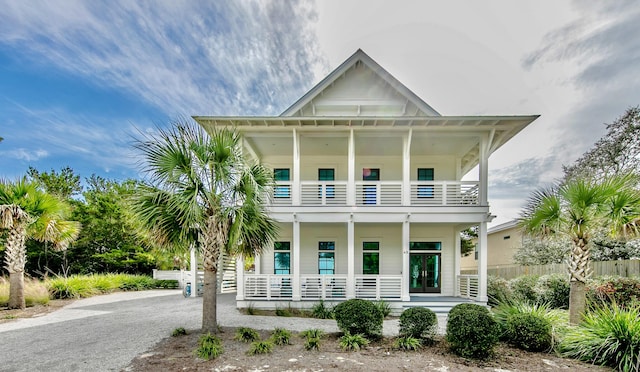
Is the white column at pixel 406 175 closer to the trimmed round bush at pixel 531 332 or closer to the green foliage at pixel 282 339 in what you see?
the trimmed round bush at pixel 531 332

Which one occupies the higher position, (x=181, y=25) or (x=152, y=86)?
(x=181, y=25)

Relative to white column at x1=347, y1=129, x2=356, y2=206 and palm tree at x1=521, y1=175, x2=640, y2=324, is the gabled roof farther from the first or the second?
palm tree at x1=521, y1=175, x2=640, y2=324

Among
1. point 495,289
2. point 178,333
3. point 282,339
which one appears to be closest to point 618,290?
point 495,289

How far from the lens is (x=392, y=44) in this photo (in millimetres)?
14203

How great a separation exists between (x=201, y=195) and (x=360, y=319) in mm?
4533

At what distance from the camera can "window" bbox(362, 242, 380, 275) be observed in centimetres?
1327

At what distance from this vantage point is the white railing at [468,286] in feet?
38.9

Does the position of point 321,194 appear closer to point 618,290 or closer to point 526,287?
point 526,287

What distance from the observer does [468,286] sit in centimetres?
1202

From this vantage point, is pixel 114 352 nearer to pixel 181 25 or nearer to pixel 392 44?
pixel 181 25

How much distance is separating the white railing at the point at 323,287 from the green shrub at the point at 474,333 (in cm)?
527

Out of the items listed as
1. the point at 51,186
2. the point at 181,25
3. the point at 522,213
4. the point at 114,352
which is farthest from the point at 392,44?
the point at 51,186

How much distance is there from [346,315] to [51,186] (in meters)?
26.4

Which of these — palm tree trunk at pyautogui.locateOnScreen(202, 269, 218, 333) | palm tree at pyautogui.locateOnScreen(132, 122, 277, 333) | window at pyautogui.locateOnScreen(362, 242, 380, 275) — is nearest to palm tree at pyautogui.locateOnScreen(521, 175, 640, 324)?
palm tree at pyautogui.locateOnScreen(132, 122, 277, 333)
